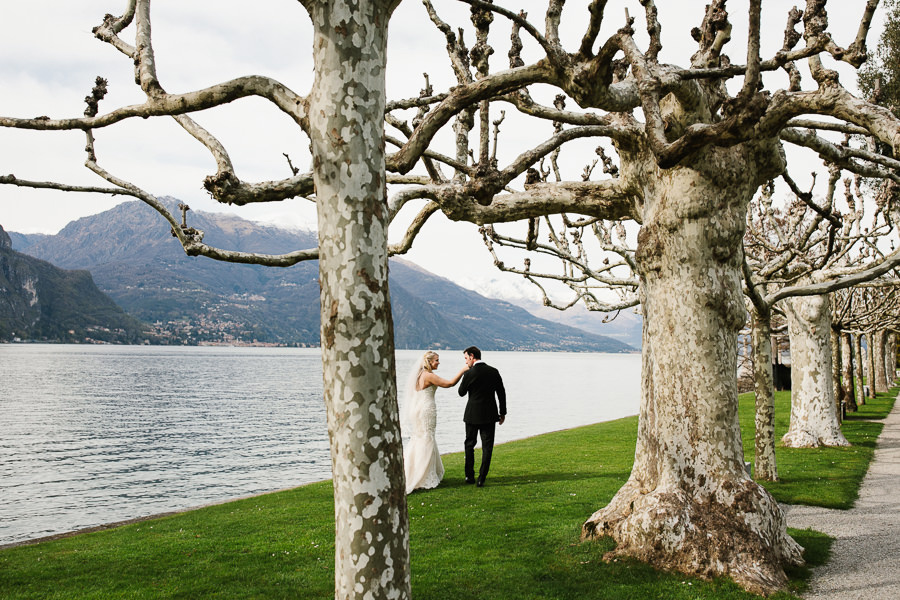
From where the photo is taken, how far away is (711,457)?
7668 mm

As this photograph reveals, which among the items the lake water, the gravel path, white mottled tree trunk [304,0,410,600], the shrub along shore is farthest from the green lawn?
white mottled tree trunk [304,0,410,600]

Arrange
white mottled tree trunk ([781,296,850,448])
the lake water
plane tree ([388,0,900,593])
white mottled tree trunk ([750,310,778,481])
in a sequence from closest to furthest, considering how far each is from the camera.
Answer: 1. plane tree ([388,0,900,593])
2. white mottled tree trunk ([750,310,778,481])
3. white mottled tree trunk ([781,296,850,448])
4. the lake water

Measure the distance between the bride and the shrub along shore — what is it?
388 mm

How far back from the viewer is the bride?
13.4 metres

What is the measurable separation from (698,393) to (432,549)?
406cm

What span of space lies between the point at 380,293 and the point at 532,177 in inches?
178

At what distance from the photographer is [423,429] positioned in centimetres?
1341

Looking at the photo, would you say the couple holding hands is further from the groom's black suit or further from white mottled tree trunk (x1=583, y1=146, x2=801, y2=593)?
white mottled tree trunk (x1=583, y1=146, x2=801, y2=593)

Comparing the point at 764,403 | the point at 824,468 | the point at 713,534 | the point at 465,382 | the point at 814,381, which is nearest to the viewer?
the point at 713,534

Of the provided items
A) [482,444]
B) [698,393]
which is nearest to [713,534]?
[698,393]

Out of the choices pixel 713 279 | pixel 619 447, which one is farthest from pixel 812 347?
pixel 713 279

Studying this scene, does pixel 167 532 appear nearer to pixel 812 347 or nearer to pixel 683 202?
pixel 683 202

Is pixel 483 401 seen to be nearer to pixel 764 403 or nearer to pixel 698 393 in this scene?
pixel 764 403

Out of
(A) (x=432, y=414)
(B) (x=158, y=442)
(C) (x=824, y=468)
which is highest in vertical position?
(A) (x=432, y=414)
